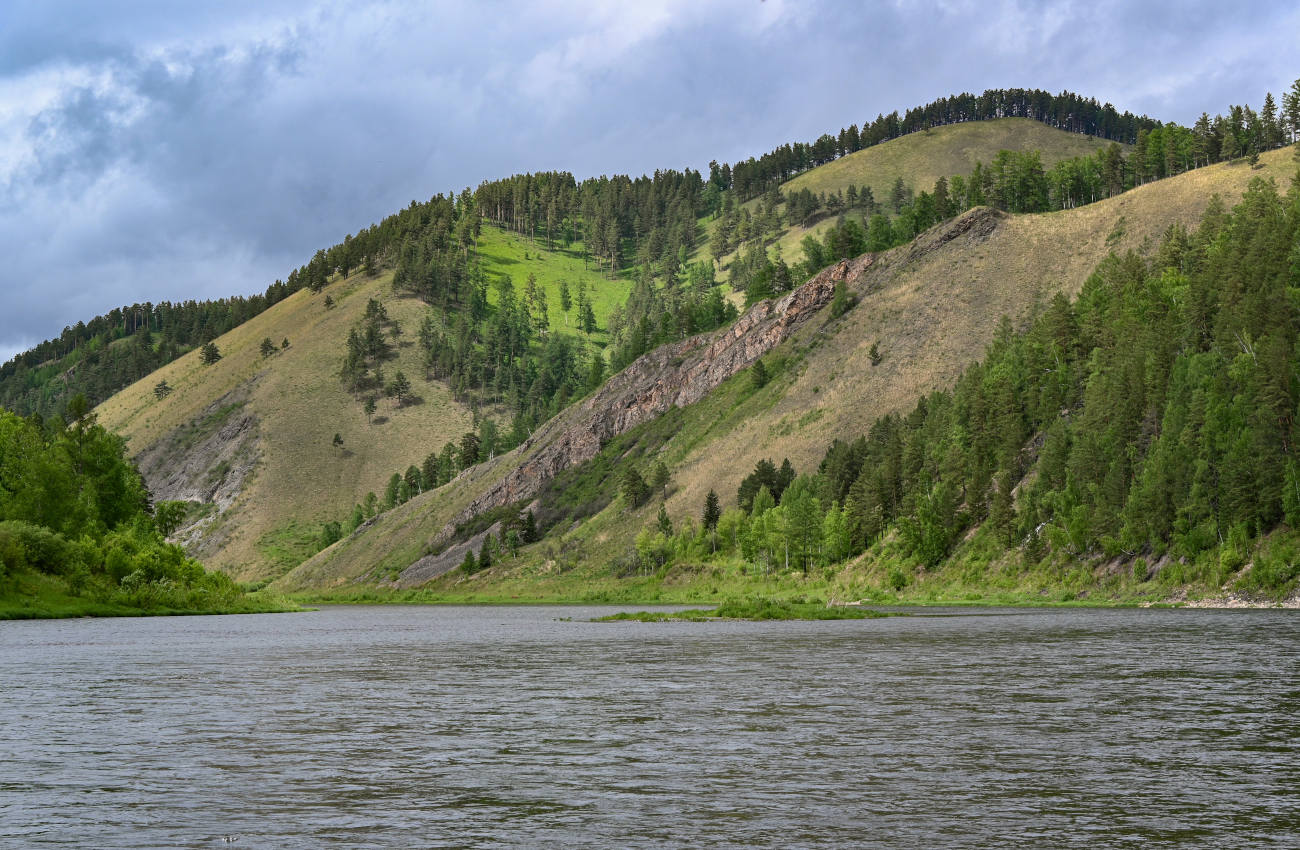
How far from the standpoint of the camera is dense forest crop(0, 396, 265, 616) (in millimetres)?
82000

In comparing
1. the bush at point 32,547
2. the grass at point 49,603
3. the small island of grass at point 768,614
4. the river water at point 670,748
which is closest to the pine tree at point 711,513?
the small island of grass at point 768,614

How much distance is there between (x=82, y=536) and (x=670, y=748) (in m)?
79.4

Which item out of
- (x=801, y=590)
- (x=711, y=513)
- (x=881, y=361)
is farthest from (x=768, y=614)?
(x=881, y=361)

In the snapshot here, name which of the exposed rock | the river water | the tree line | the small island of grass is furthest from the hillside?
the river water

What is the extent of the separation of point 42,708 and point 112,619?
62703mm

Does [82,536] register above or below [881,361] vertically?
below

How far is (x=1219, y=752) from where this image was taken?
2375 centimetres

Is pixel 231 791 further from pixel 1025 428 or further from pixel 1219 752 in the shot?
pixel 1025 428

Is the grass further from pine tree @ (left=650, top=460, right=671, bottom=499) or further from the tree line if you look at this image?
pine tree @ (left=650, top=460, right=671, bottom=499)

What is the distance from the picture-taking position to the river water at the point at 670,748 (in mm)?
17812

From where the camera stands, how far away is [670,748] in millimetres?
25844

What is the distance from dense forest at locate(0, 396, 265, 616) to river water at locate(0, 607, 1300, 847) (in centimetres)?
3482

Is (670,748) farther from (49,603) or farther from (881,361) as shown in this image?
(881,361)

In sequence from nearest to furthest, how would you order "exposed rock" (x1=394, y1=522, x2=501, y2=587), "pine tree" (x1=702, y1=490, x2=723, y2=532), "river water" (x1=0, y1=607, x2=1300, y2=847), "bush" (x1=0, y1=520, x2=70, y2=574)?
"river water" (x1=0, y1=607, x2=1300, y2=847) < "bush" (x1=0, y1=520, x2=70, y2=574) < "pine tree" (x1=702, y1=490, x2=723, y2=532) < "exposed rock" (x1=394, y1=522, x2=501, y2=587)
